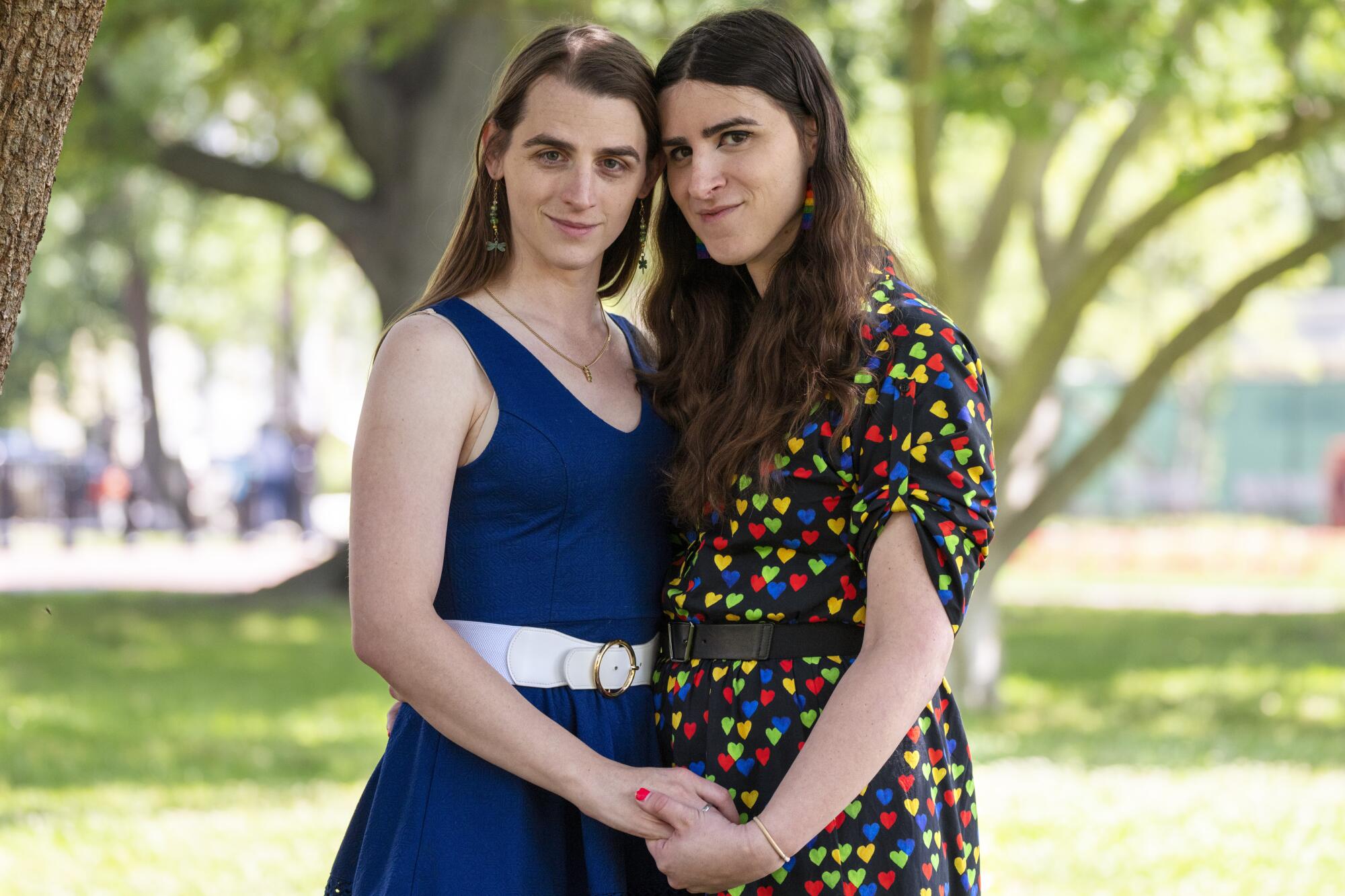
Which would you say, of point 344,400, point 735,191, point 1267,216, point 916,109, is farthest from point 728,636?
point 344,400

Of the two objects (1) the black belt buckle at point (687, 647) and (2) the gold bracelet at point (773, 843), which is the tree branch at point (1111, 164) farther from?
(2) the gold bracelet at point (773, 843)

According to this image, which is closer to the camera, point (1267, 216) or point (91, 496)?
point (1267, 216)

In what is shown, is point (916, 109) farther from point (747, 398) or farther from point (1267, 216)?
point (1267, 216)

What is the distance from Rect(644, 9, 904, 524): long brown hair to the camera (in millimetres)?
2441

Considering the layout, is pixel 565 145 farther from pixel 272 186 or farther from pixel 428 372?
pixel 272 186

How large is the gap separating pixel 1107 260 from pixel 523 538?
702 centimetres

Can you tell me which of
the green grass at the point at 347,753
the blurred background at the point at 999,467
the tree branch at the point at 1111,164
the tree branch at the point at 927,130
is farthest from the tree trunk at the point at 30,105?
the tree branch at the point at 1111,164

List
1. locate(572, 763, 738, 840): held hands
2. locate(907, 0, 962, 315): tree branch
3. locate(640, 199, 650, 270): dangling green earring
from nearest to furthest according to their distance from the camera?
locate(572, 763, 738, 840): held hands < locate(640, 199, 650, 270): dangling green earring < locate(907, 0, 962, 315): tree branch

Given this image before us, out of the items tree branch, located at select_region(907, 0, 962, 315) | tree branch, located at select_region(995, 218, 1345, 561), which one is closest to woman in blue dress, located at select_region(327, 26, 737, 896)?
tree branch, located at select_region(907, 0, 962, 315)

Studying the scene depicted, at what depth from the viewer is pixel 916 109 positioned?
8430 millimetres

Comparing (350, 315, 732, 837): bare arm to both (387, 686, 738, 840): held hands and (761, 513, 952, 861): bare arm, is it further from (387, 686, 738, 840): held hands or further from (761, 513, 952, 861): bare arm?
(761, 513, 952, 861): bare arm

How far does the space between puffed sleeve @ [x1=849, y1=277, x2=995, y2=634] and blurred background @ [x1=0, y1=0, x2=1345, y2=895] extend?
1.49 feet

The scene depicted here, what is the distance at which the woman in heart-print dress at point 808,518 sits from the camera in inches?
89.1

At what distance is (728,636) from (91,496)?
89.1 feet
